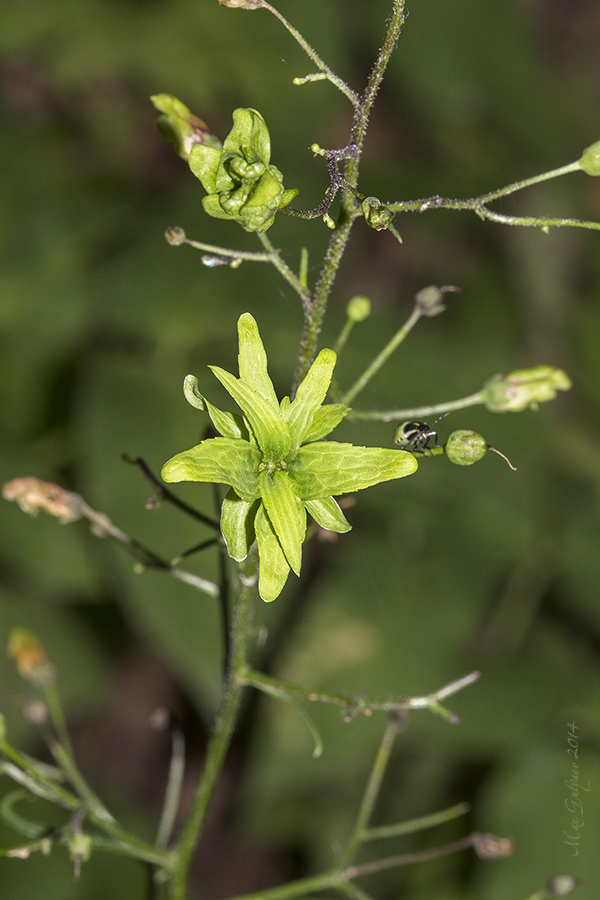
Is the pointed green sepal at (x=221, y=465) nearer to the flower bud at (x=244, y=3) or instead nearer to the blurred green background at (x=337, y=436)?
the flower bud at (x=244, y=3)

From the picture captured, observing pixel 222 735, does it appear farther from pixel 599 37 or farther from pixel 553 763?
pixel 599 37

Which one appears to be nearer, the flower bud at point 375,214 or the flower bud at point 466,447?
the flower bud at point 375,214

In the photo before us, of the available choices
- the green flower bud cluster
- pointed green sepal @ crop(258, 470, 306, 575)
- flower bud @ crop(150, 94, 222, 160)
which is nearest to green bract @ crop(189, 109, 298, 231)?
the green flower bud cluster

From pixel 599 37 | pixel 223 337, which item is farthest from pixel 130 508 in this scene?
pixel 599 37

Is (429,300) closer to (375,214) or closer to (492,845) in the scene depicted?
(375,214)

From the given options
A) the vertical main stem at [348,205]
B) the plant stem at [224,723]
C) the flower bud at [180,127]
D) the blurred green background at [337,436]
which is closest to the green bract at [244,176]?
the vertical main stem at [348,205]

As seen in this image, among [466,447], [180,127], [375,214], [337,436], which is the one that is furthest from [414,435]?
[337,436]
